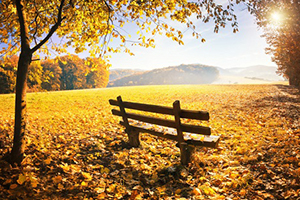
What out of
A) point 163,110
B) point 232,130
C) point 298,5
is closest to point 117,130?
point 163,110

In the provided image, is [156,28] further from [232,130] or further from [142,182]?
[232,130]

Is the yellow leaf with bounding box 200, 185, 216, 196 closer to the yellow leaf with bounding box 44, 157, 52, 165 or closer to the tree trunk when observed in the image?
the yellow leaf with bounding box 44, 157, 52, 165

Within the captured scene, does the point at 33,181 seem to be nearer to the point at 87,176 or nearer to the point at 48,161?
the point at 48,161

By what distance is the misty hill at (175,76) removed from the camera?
151 metres

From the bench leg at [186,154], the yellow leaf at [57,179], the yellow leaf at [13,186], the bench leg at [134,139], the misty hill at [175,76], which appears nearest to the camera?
the yellow leaf at [13,186]

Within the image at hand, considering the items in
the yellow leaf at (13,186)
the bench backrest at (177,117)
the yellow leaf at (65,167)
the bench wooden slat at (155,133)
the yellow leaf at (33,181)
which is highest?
the bench backrest at (177,117)

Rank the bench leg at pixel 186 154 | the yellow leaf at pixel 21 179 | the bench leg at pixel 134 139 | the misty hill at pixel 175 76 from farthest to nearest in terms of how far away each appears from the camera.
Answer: the misty hill at pixel 175 76 < the bench leg at pixel 134 139 < the bench leg at pixel 186 154 < the yellow leaf at pixel 21 179

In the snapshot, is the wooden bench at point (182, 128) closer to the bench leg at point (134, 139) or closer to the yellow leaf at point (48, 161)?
the bench leg at point (134, 139)

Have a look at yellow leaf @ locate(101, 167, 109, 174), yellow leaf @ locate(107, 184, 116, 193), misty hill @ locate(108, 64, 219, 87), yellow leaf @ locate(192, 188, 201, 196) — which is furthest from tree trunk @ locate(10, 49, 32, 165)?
misty hill @ locate(108, 64, 219, 87)

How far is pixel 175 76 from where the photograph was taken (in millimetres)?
157125

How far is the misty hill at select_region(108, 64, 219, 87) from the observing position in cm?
15112

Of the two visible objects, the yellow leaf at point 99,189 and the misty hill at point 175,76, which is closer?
the yellow leaf at point 99,189

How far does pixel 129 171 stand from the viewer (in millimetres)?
4230

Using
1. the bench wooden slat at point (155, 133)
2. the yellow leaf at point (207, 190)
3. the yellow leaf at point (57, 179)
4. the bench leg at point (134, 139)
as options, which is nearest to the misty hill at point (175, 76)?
the bench leg at point (134, 139)
